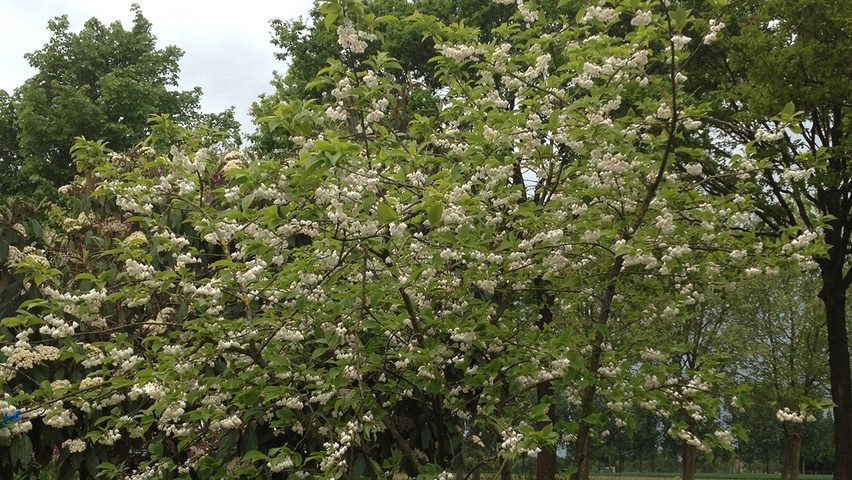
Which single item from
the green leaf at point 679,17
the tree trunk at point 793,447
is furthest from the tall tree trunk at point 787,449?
the green leaf at point 679,17

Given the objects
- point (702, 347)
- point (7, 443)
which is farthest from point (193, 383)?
point (702, 347)

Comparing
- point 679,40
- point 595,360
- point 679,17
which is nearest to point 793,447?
point 595,360

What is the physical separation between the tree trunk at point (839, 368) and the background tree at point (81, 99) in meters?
19.3

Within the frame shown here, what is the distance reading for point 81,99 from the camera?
789 inches

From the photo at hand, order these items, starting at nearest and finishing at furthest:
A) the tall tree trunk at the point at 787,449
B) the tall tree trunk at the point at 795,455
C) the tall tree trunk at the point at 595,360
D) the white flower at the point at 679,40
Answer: the white flower at the point at 679,40, the tall tree trunk at the point at 595,360, the tall tree trunk at the point at 795,455, the tall tree trunk at the point at 787,449

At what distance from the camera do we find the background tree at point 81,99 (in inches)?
795

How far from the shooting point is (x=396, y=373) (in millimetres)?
4445

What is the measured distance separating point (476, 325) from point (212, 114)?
72.7 feet

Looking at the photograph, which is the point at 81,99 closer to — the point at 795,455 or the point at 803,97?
the point at 803,97

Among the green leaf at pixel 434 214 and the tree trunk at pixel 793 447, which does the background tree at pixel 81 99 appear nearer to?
the green leaf at pixel 434 214

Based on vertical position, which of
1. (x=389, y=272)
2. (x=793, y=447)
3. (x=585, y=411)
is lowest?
(x=793, y=447)

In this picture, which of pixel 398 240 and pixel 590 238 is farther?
pixel 590 238

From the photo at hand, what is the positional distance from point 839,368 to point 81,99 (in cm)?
2181

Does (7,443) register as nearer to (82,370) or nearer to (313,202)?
(82,370)
